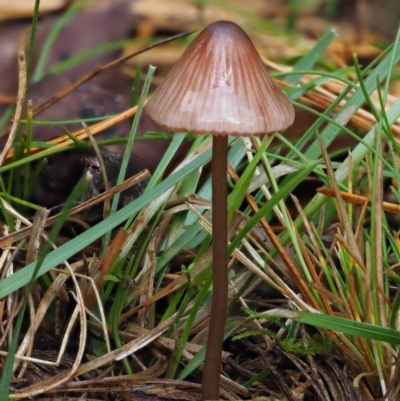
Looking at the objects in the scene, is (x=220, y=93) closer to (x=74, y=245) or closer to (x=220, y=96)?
(x=220, y=96)

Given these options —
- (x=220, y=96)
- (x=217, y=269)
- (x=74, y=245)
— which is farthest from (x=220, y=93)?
(x=74, y=245)

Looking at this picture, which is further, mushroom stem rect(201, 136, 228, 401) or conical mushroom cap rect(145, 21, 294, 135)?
mushroom stem rect(201, 136, 228, 401)

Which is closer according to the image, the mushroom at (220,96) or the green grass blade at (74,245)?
the mushroom at (220,96)

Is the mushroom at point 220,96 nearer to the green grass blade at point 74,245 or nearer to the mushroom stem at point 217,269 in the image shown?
the mushroom stem at point 217,269

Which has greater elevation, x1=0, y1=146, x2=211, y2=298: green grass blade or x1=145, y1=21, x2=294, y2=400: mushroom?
x1=145, y1=21, x2=294, y2=400: mushroom

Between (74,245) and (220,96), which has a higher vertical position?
(220,96)

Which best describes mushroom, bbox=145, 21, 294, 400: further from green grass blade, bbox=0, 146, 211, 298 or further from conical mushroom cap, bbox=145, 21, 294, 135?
green grass blade, bbox=0, 146, 211, 298

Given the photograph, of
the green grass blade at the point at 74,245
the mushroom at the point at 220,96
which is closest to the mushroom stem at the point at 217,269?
the mushroom at the point at 220,96

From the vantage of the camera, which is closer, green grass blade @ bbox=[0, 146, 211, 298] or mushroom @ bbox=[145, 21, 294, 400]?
mushroom @ bbox=[145, 21, 294, 400]

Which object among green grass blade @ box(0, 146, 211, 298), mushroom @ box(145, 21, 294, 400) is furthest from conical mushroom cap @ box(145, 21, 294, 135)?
green grass blade @ box(0, 146, 211, 298)
